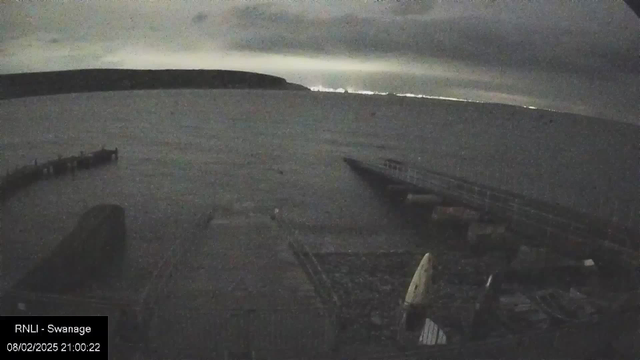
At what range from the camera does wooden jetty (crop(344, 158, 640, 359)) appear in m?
3.10

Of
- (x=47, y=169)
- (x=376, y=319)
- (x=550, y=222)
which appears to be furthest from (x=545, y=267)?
(x=47, y=169)

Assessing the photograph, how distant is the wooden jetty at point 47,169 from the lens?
6.68 m

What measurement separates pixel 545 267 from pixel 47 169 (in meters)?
7.65

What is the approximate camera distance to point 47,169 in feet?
28.5

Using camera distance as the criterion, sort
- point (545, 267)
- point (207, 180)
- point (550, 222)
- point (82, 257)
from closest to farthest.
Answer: point (82, 257) → point (545, 267) → point (550, 222) → point (207, 180)

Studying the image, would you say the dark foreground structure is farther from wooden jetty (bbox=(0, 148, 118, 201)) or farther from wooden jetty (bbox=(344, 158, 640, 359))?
wooden jetty (bbox=(344, 158, 640, 359))

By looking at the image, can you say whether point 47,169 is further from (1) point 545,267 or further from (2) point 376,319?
(1) point 545,267

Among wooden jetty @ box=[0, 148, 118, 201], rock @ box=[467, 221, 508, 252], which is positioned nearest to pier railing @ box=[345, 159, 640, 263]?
rock @ box=[467, 221, 508, 252]

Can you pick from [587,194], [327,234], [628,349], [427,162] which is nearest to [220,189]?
[327,234]

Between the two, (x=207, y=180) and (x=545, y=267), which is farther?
(x=207, y=180)

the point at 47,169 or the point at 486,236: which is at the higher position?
the point at 47,169

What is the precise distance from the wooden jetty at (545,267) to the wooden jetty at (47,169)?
5.54 metres

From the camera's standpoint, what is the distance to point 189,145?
20141 millimetres

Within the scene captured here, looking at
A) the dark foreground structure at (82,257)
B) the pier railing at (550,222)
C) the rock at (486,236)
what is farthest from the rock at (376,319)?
the rock at (486,236)
